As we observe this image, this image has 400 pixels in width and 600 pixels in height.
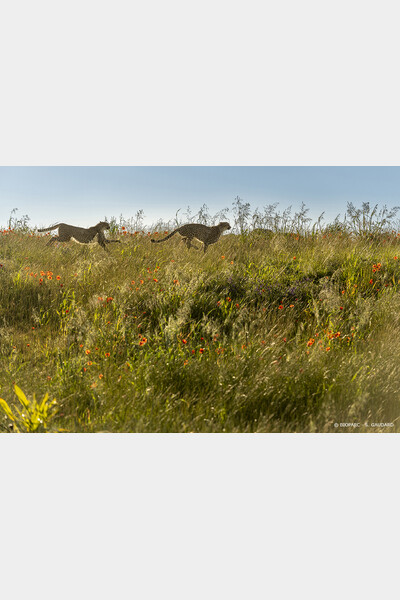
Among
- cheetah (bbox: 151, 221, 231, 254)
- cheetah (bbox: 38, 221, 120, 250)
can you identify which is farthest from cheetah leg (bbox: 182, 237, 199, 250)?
cheetah (bbox: 38, 221, 120, 250)

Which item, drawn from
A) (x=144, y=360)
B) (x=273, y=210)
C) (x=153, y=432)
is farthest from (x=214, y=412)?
(x=273, y=210)

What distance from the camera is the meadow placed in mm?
2449

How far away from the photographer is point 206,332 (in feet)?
9.77

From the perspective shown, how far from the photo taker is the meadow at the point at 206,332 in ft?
8.04

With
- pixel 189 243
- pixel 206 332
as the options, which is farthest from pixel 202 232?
pixel 206 332

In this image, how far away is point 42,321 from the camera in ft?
9.98

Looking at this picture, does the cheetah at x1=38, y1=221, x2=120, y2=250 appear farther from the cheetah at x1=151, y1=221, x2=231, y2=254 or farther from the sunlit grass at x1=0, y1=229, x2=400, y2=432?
the cheetah at x1=151, y1=221, x2=231, y2=254


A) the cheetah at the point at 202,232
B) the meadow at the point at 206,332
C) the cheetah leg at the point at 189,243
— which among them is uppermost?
the cheetah at the point at 202,232

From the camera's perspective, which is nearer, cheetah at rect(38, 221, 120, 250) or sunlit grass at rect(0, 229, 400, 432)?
sunlit grass at rect(0, 229, 400, 432)

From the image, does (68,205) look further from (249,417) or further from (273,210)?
(249,417)

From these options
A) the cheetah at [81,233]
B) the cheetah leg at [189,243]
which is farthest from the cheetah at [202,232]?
the cheetah at [81,233]

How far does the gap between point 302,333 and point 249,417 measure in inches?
37.3

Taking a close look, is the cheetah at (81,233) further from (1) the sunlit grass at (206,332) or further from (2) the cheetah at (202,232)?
(2) the cheetah at (202,232)

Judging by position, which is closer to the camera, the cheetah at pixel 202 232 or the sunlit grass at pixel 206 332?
the sunlit grass at pixel 206 332
